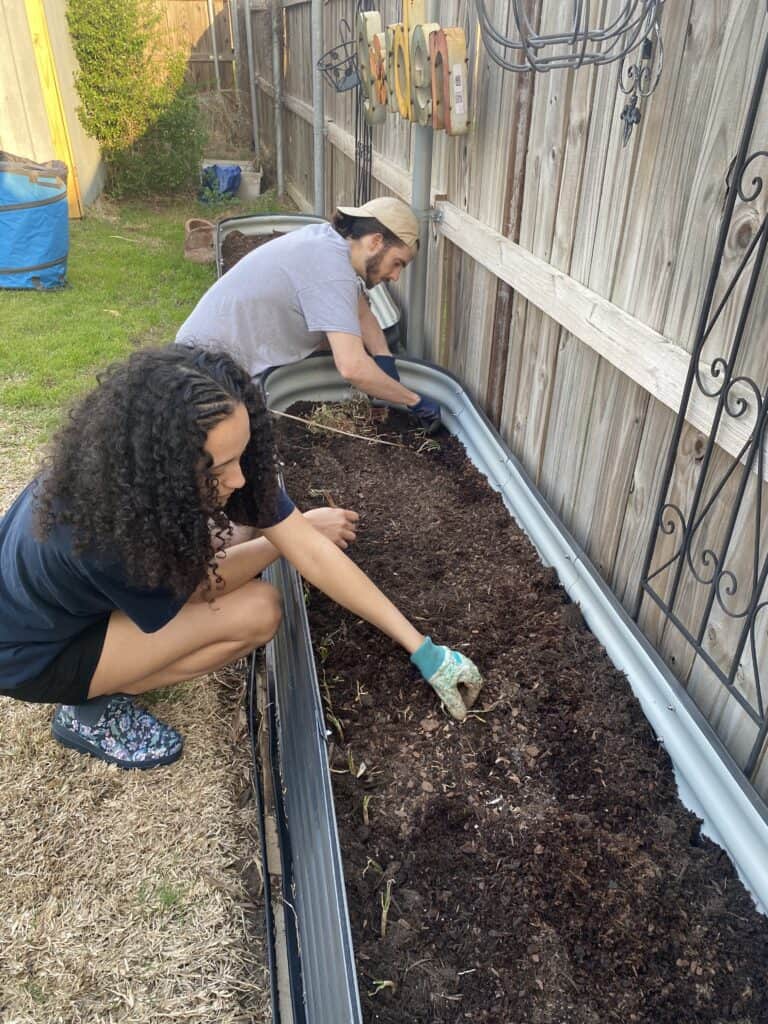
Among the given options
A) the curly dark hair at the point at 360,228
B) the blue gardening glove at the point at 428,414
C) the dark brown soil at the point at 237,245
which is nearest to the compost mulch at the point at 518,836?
the blue gardening glove at the point at 428,414

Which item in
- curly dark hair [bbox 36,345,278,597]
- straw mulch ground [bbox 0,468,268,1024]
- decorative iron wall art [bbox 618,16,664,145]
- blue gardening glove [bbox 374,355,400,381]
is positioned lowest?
straw mulch ground [bbox 0,468,268,1024]

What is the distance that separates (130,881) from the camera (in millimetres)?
1833

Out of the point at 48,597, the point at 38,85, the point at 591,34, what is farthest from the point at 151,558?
the point at 38,85

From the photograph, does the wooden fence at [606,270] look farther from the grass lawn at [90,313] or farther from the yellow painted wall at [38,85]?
the yellow painted wall at [38,85]

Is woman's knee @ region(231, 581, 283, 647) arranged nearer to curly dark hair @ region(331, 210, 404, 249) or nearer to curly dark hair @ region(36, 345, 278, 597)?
curly dark hair @ region(36, 345, 278, 597)

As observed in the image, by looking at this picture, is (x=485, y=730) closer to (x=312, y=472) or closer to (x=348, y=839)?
(x=348, y=839)

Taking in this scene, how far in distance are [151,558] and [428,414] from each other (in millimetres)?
1947

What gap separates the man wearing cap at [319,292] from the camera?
9.73 feet

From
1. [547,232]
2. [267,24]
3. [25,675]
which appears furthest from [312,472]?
[267,24]

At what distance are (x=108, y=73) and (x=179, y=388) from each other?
820 centimetres

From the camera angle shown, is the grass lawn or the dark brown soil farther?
the dark brown soil

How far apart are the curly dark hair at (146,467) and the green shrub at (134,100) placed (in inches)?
312

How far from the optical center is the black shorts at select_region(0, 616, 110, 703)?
191 centimetres

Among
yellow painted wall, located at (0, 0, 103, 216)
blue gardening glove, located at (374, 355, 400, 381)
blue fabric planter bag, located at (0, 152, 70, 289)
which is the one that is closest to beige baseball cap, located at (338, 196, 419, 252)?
blue gardening glove, located at (374, 355, 400, 381)
